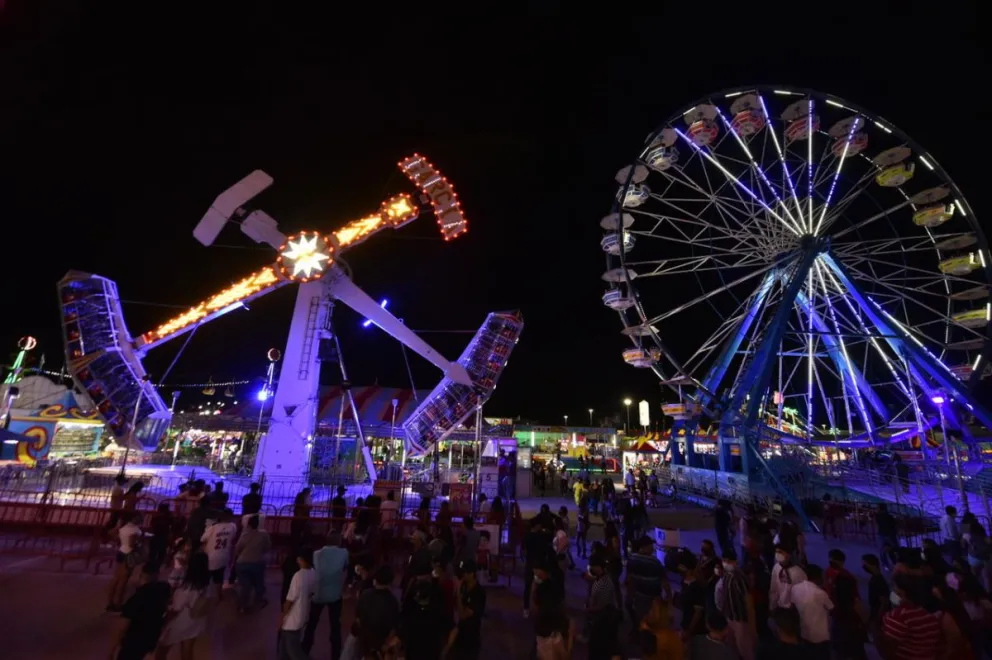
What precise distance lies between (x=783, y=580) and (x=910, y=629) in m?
1.48

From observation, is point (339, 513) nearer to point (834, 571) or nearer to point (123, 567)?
point (123, 567)

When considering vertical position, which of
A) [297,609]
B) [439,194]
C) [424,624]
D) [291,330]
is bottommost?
[297,609]

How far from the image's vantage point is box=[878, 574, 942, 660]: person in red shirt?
409 cm

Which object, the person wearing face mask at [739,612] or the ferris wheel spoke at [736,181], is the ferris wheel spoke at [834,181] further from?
the person wearing face mask at [739,612]

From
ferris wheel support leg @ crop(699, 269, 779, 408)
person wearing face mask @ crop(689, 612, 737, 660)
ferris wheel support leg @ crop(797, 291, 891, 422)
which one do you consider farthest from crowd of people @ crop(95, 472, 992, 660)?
ferris wheel support leg @ crop(797, 291, 891, 422)

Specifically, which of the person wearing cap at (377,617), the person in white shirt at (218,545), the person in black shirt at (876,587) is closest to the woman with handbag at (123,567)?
the person in white shirt at (218,545)

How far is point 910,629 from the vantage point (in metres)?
4.16

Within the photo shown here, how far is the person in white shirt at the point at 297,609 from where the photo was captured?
461 cm

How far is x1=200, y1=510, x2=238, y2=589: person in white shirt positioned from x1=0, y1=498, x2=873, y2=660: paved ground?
0.48 metres

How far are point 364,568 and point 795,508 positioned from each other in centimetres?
1555

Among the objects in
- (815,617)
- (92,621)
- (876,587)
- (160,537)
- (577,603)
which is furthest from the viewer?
(577,603)

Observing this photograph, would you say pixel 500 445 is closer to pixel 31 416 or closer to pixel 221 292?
pixel 221 292

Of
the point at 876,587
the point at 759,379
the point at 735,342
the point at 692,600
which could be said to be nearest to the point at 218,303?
the point at 692,600

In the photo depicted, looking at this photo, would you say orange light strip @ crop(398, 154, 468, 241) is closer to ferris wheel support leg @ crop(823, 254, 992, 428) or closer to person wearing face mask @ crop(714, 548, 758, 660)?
person wearing face mask @ crop(714, 548, 758, 660)
